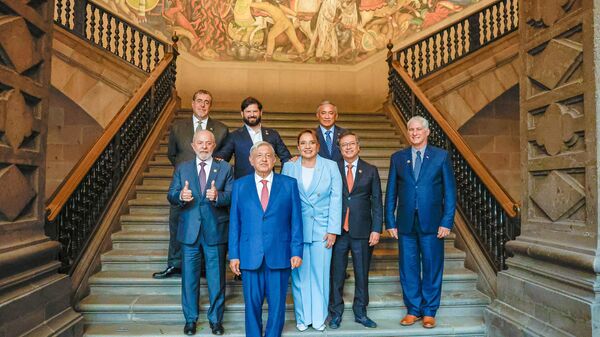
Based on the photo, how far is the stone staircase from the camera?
3.47 m

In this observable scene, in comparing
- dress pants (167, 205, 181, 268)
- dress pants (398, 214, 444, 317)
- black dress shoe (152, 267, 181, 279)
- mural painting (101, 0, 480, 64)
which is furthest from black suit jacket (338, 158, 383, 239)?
mural painting (101, 0, 480, 64)

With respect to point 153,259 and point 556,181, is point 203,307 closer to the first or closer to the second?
point 153,259

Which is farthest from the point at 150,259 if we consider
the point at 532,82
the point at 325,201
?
the point at 532,82

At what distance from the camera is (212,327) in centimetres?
332

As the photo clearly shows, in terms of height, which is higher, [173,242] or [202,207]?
[202,207]

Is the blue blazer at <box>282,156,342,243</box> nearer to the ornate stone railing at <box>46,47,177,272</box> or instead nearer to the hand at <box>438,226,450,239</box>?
the hand at <box>438,226,450,239</box>

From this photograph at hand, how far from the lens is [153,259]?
4246 millimetres

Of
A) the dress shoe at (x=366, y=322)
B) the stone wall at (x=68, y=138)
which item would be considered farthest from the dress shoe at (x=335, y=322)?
the stone wall at (x=68, y=138)

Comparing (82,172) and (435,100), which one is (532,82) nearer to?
(82,172)

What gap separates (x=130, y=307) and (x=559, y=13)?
144 inches

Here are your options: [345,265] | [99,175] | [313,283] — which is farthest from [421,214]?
[99,175]

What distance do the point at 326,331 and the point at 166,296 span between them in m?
1.38

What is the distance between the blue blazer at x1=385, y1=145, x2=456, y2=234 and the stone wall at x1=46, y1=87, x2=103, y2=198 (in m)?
6.78

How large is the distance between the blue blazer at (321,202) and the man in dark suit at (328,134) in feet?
2.00
